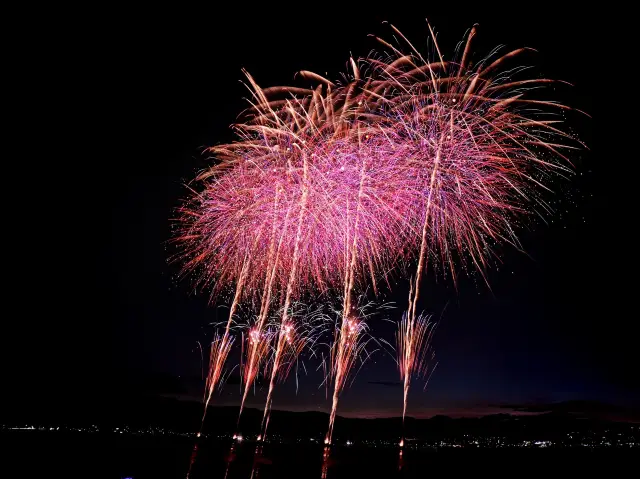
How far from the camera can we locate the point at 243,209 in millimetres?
18375

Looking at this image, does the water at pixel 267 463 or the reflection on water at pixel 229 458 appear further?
the reflection on water at pixel 229 458

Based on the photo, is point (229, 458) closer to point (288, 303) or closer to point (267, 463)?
point (267, 463)

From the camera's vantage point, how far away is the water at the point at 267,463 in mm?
14484

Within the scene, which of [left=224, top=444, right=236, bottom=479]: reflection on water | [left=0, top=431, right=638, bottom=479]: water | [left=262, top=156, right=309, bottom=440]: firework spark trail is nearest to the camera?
[left=0, top=431, right=638, bottom=479]: water

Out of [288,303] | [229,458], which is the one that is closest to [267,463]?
[229,458]

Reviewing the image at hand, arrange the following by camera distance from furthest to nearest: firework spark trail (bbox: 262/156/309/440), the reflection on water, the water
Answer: firework spark trail (bbox: 262/156/309/440) < the reflection on water < the water

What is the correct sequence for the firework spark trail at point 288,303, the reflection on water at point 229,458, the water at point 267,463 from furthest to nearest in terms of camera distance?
the firework spark trail at point 288,303, the reflection on water at point 229,458, the water at point 267,463

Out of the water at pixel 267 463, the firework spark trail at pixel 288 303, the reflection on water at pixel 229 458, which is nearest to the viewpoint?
the water at pixel 267 463

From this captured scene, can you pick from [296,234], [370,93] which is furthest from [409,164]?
[296,234]

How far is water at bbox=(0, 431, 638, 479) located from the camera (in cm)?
1448

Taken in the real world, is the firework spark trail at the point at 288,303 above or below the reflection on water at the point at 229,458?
above

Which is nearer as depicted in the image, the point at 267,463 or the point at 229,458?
the point at 267,463

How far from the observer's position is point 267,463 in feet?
54.4

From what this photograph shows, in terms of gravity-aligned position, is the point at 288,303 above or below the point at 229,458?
above
